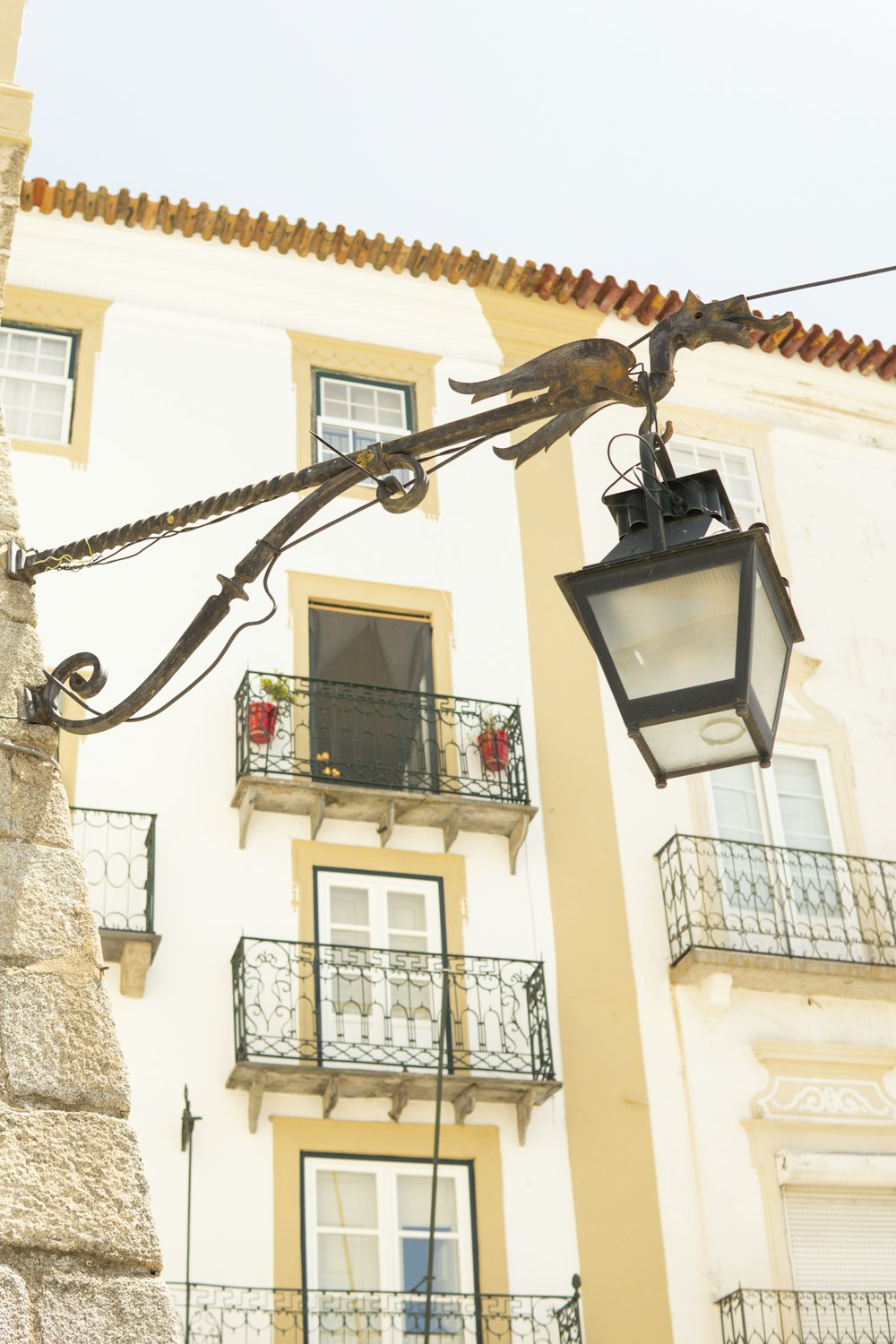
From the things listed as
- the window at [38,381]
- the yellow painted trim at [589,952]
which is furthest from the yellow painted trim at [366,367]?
the window at [38,381]

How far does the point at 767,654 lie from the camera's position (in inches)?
127

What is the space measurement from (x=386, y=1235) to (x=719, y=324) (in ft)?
29.5

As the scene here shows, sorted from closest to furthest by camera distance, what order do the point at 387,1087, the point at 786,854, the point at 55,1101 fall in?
1. the point at 55,1101
2. the point at 387,1087
3. the point at 786,854

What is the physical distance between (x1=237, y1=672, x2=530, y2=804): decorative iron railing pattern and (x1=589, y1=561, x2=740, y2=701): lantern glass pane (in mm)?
9135

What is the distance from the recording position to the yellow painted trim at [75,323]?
13391 mm

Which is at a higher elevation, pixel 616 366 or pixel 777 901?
pixel 777 901

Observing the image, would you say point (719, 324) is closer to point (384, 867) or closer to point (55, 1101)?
point (55, 1101)

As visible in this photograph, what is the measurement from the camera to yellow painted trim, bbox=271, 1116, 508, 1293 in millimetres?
10977

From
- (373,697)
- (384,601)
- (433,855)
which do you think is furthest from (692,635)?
(384,601)

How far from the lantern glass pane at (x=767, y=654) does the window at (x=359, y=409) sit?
36.7 ft

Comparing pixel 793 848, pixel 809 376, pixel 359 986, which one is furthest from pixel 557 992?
pixel 809 376

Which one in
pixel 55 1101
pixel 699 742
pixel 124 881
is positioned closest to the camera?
pixel 55 1101

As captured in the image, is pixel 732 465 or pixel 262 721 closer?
pixel 262 721

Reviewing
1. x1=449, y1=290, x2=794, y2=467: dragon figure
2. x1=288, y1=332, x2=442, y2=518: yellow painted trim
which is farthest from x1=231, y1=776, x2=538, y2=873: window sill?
x1=449, y1=290, x2=794, y2=467: dragon figure
